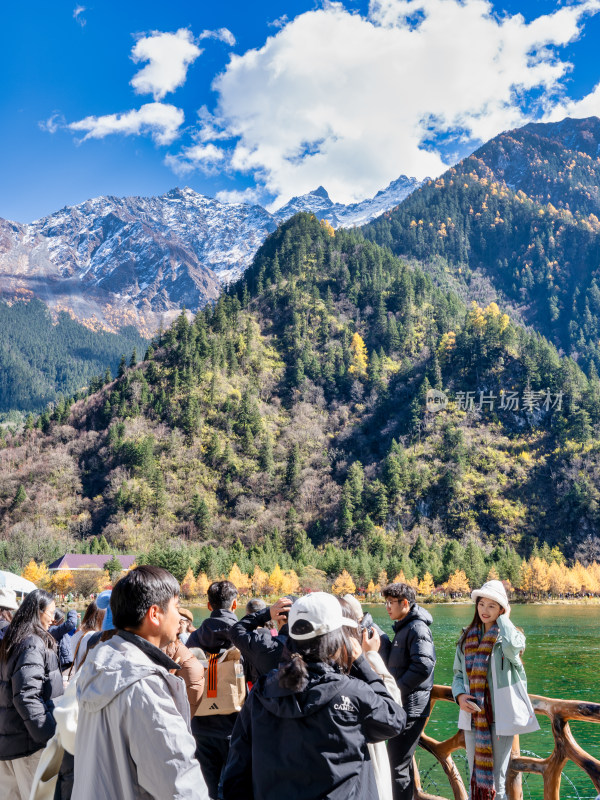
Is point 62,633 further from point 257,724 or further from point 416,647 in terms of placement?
point 257,724

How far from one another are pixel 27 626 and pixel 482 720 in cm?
380

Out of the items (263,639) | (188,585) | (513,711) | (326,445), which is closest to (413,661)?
(513,711)

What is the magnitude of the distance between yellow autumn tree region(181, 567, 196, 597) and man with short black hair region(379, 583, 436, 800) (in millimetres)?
83407

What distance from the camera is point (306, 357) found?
518 feet

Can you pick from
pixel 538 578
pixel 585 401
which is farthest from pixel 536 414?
pixel 538 578

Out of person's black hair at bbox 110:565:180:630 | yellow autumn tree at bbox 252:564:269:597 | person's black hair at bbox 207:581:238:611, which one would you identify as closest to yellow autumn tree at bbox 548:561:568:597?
yellow autumn tree at bbox 252:564:269:597

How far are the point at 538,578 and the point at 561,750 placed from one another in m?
96.3

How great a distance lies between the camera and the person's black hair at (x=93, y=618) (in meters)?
5.61

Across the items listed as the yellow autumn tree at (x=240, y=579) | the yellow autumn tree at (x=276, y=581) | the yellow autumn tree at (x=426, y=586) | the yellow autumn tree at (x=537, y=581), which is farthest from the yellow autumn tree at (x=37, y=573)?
the yellow autumn tree at (x=537, y=581)

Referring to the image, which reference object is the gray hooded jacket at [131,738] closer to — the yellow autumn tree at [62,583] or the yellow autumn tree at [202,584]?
the yellow autumn tree at [202,584]

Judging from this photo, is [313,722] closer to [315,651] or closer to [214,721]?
[315,651]

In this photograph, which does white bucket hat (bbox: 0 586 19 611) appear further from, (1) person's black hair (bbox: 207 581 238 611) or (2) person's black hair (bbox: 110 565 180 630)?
(2) person's black hair (bbox: 110 565 180 630)

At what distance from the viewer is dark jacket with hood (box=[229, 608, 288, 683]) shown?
482 centimetres

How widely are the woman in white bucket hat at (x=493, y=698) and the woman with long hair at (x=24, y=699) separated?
3263 millimetres
